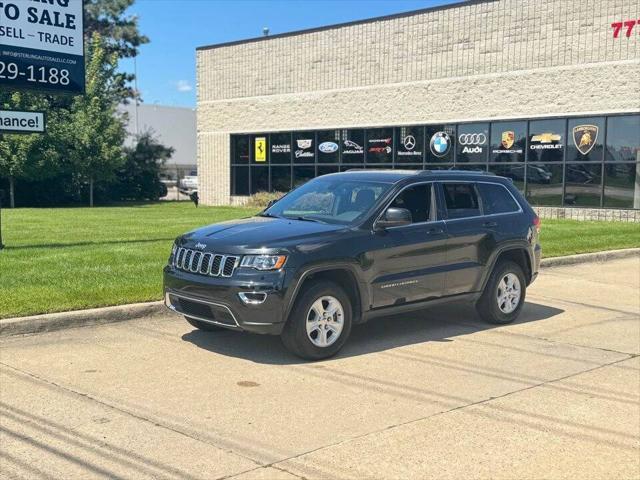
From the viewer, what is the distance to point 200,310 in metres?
6.66

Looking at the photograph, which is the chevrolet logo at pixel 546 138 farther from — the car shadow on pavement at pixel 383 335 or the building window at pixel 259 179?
the car shadow on pavement at pixel 383 335

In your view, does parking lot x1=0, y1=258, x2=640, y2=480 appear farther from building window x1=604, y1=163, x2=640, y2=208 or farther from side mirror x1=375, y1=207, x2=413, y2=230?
building window x1=604, y1=163, x2=640, y2=208

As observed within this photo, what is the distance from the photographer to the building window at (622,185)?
74.6ft

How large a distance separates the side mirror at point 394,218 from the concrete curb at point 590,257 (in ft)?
23.1

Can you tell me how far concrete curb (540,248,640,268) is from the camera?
1346 centimetres

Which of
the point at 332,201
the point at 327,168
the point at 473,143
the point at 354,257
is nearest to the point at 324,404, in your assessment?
the point at 354,257

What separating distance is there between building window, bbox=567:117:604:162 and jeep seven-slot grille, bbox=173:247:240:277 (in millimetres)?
19566

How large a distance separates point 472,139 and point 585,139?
421 centimetres

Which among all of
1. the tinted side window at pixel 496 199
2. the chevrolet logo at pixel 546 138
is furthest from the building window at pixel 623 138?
the tinted side window at pixel 496 199

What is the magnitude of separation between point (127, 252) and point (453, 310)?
20.2ft

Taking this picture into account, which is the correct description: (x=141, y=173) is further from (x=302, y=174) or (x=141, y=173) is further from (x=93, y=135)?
(x=302, y=174)

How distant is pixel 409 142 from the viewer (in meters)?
28.1

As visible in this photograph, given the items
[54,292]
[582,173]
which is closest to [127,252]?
[54,292]

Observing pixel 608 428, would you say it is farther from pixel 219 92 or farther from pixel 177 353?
pixel 219 92
